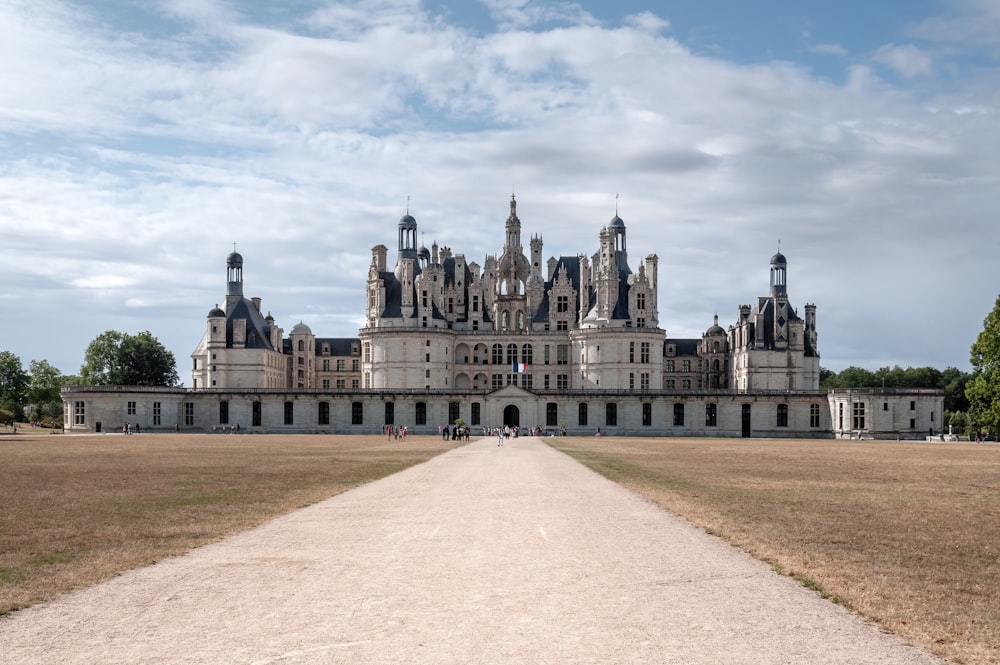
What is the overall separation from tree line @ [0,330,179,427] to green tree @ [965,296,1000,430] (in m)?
101

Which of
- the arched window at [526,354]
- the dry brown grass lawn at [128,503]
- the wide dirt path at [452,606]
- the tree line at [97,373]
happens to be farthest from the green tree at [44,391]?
the wide dirt path at [452,606]

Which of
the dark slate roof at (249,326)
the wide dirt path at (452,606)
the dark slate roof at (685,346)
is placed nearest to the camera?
the wide dirt path at (452,606)

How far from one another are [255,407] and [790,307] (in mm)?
65293

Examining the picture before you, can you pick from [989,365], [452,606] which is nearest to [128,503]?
[452,606]

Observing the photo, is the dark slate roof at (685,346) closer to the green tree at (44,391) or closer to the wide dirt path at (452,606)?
the green tree at (44,391)

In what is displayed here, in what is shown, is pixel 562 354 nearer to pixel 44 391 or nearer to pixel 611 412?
pixel 611 412

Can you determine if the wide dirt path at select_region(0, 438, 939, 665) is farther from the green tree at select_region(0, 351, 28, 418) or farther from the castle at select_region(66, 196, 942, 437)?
the green tree at select_region(0, 351, 28, 418)

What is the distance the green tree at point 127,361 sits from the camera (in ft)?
444

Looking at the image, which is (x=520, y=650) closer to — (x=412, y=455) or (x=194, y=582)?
(x=194, y=582)

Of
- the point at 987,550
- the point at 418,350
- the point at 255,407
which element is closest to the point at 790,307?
the point at 418,350

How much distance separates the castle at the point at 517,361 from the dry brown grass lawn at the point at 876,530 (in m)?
64.4

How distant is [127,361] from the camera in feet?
445

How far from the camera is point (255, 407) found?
4385 inches

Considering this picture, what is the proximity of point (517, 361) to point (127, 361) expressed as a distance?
54541 mm
